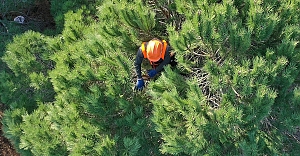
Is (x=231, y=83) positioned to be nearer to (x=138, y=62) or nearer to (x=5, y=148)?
(x=138, y=62)

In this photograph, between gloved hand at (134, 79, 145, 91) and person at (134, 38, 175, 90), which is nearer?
person at (134, 38, 175, 90)

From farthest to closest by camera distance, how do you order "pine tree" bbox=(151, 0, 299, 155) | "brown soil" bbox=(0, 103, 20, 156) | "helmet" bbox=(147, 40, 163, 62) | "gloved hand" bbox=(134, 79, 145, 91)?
1. "brown soil" bbox=(0, 103, 20, 156)
2. "gloved hand" bbox=(134, 79, 145, 91)
3. "helmet" bbox=(147, 40, 163, 62)
4. "pine tree" bbox=(151, 0, 299, 155)

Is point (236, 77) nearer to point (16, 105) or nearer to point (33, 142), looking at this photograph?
point (33, 142)

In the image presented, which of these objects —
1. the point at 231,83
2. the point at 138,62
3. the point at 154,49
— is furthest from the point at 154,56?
the point at 231,83

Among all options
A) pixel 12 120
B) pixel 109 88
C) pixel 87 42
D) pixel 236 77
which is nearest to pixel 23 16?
pixel 12 120

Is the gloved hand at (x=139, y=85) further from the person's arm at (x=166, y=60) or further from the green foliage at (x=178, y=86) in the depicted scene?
the person's arm at (x=166, y=60)

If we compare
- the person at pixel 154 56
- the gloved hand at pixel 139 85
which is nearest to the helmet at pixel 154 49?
the person at pixel 154 56

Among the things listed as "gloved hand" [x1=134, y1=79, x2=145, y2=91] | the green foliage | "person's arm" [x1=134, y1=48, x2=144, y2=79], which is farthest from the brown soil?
"person's arm" [x1=134, y1=48, x2=144, y2=79]

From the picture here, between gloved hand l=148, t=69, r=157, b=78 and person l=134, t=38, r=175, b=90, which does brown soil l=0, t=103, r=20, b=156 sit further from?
gloved hand l=148, t=69, r=157, b=78
